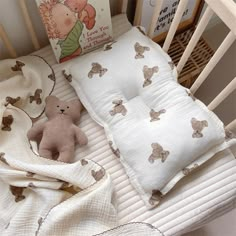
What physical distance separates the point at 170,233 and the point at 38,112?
1.56ft

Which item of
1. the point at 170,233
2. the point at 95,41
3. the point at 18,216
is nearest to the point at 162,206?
the point at 170,233

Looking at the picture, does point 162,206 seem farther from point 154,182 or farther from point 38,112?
point 38,112

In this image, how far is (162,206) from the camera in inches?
31.9

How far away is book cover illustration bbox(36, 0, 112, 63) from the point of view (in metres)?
0.83

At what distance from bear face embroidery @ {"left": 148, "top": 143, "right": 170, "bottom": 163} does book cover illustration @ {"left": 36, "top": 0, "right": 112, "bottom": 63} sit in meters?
0.37

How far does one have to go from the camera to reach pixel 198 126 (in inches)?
32.0

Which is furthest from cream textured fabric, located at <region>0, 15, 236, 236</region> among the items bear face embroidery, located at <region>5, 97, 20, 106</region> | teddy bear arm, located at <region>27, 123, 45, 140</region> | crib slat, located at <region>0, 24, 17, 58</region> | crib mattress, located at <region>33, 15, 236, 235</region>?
crib slat, located at <region>0, 24, 17, 58</region>

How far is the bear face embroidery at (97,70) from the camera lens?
35.5 inches

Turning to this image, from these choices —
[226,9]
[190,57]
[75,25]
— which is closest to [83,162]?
[75,25]

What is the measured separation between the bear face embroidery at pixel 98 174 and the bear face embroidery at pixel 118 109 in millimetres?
157

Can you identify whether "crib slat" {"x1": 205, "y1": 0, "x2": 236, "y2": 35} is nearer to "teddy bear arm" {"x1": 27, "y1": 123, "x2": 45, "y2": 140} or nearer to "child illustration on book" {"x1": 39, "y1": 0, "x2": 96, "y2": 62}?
"child illustration on book" {"x1": 39, "y1": 0, "x2": 96, "y2": 62}

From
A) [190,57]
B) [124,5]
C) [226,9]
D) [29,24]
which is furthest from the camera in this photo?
[190,57]

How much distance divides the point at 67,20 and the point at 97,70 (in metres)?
0.15

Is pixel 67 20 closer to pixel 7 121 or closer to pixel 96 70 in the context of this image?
pixel 96 70
